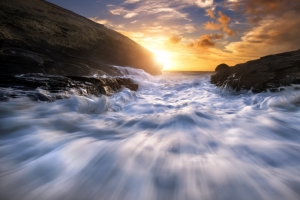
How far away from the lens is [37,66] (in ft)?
18.9

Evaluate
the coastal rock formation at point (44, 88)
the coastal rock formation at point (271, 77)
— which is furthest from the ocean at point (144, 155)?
the coastal rock formation at point (271, 77)

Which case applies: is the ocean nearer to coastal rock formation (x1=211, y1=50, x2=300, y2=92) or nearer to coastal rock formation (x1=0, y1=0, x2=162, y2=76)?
coastal rock formation (x1=211, y1=50, x2=300, y2=92)

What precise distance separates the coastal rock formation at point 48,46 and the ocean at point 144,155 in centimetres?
355

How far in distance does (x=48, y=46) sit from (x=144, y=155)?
9.58m

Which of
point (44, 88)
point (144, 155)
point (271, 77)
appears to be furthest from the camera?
point (271, 77)

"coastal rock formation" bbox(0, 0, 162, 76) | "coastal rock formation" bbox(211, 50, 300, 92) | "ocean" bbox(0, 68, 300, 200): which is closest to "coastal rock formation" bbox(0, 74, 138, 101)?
"ocean" bbox(0, 68, 300, 200)

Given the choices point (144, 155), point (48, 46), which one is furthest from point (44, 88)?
point (48, 46)

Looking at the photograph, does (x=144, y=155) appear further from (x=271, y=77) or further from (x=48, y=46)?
(x=48, y=46)

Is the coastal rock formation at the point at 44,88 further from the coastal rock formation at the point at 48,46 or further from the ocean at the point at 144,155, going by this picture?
the coastal rock formation at the point at 48,46

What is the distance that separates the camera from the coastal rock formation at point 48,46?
18.8 feet

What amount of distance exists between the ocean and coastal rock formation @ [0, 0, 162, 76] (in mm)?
3548

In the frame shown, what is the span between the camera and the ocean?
1.25m

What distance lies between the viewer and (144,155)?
1788 mm

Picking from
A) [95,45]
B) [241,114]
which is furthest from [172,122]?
[95,45]
